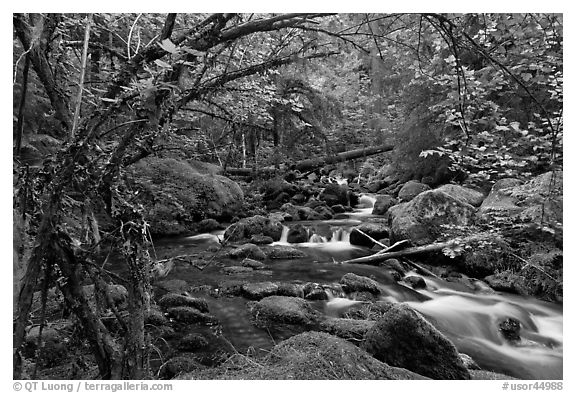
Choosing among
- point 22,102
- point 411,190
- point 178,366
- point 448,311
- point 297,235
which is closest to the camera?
point 22,102

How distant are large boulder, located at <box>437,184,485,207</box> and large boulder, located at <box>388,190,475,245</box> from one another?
1.02 ft

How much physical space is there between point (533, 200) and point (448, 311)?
1.74 meters

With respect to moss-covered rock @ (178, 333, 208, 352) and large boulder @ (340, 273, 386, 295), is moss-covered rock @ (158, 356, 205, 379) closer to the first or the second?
moss-covered rock @ (178, 333, 208, 352)

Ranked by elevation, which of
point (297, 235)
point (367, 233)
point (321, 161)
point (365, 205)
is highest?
point (321, 161)

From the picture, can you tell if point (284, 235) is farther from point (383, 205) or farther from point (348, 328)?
point (348, 328)

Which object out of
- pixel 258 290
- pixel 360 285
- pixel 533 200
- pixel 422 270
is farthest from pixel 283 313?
pixel 533 200

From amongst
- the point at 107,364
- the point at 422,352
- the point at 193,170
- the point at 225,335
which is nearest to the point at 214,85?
the point at 107,364

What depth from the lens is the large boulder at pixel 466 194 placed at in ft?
20.3

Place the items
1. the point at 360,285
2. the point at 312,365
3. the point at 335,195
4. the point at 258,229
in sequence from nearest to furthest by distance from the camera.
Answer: the point at 312,365, the point at 360,285, the point at 258,229, the point at 335,195

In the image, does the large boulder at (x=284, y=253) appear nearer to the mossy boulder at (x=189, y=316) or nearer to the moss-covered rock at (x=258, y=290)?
the moss-covered rock at (x=258, y=290)

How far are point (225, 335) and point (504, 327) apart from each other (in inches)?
124

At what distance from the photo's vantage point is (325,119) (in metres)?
7.52

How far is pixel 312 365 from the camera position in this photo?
69.3 inches
